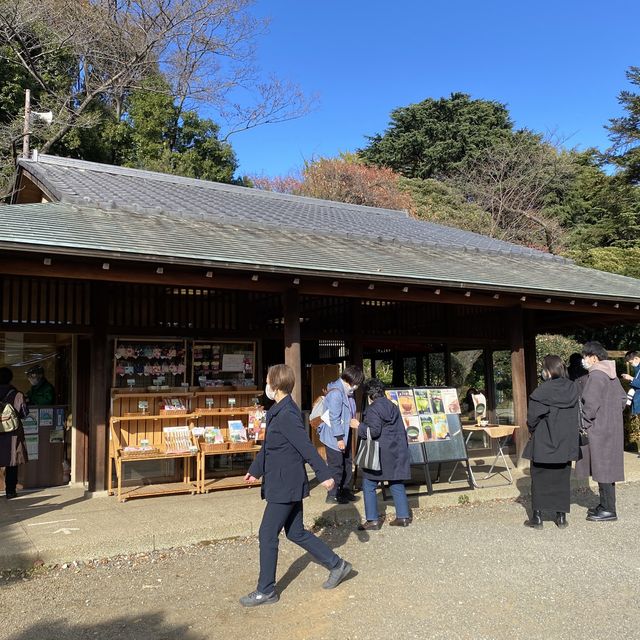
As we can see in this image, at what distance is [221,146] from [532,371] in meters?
17.6

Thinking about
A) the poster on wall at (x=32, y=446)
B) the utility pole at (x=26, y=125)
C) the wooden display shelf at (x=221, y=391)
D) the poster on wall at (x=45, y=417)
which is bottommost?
the poster on wall at (x=32, y=446)

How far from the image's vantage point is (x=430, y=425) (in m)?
7.25

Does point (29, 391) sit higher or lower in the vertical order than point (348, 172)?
lower

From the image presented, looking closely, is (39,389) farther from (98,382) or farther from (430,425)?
(430,425)

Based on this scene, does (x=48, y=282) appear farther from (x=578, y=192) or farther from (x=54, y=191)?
(x=578, y=192)

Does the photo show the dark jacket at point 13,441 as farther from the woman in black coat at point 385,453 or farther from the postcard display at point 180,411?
the woman in black coat at point 385,453

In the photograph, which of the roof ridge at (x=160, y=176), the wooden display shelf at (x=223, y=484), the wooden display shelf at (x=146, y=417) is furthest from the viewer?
the roof ridge at (x=160, y=176)

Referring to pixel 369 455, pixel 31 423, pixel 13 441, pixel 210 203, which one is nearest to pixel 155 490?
pixel 13 441

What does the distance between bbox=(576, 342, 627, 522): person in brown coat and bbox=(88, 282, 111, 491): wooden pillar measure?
564cm

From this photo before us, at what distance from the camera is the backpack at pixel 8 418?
6.32m

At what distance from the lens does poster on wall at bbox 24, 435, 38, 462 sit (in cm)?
767

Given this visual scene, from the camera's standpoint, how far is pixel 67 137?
67.1 ft

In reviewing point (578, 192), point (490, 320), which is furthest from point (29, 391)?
point (578, 192)

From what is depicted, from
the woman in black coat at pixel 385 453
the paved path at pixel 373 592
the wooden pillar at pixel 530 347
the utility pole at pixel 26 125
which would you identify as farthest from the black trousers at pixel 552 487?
the utility pole at pixel 26 125
